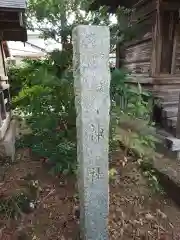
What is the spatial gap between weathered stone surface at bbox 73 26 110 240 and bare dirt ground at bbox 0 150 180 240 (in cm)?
61

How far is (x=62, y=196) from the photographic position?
119 inches

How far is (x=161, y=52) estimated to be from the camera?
4.39 m

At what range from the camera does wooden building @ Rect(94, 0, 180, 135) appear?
4215 mm

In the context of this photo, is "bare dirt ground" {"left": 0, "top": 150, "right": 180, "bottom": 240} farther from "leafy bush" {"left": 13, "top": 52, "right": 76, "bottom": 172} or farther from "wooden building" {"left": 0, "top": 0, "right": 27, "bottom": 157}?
"wooden building" {"left": 0, "top": 0, "right": 27, "bottom": 157}

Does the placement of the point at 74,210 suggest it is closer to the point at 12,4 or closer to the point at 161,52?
the point at 12,4

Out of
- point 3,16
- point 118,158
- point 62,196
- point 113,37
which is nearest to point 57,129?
point 62,196

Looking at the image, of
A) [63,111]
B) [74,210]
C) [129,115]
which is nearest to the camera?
[74,210]

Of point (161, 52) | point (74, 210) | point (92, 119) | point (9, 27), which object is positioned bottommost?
point (74, 210)

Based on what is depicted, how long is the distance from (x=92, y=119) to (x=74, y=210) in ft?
4.99

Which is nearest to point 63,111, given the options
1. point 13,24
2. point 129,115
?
point 129,115

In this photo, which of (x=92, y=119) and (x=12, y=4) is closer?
(x=92, y=119)

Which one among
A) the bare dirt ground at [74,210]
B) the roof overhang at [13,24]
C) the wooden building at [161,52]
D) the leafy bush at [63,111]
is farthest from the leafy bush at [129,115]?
the roof overhang at [13,24]

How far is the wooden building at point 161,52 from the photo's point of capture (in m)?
4.21

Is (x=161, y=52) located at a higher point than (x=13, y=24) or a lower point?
lower
